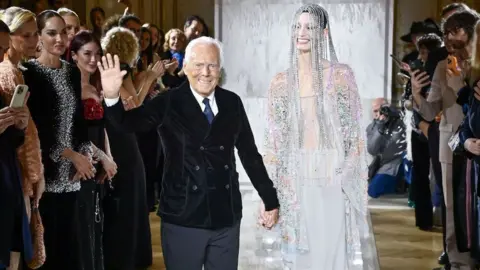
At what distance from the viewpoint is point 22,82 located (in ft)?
14.1

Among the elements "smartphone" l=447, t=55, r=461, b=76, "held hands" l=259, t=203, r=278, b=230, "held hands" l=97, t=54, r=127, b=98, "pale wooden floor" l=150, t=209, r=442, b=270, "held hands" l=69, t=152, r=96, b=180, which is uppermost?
"smartphone" l=447, t=55, r=461, b=76

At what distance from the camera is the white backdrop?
34.4 feet

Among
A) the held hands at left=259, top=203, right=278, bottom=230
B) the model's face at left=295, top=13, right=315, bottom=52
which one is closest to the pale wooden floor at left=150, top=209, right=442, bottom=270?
the held hands at left=259, top=203, right=278, bottom=230

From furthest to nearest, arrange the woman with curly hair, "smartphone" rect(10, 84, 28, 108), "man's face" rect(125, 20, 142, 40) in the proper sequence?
"man's face" rect(125, 20, 142, 40) → the woman with curly hair → "smartphone" rect(10, 84, 28, 108)

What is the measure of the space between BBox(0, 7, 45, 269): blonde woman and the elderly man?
78 centimetres

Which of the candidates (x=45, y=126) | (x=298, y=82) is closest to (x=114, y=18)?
(x=45, y=126)

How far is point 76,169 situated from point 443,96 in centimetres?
250

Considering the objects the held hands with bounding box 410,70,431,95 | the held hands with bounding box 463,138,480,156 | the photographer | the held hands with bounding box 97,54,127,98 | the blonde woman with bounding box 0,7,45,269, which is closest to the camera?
the held hands with bounding box 97,54,127,98

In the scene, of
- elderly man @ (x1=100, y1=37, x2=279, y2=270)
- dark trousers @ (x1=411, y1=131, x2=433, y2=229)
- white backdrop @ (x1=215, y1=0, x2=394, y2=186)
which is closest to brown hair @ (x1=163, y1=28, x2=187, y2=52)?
white backdrop @ (x1=215, y1=0, x2=394, y2=186)

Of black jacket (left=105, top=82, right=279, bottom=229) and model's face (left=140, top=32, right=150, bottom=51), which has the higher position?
model's face (left=140, top=32, right=150, bottom=51)

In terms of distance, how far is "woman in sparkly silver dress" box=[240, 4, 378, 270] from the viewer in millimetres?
4277

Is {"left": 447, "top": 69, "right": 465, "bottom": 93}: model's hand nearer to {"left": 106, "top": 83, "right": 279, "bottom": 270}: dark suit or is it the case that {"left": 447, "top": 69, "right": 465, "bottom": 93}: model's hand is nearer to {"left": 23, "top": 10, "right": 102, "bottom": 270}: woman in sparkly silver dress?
{"left": 106, "top": 83, "right": 279, "bottom": 270}: dark suit

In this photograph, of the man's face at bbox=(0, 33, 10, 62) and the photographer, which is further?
the photographer

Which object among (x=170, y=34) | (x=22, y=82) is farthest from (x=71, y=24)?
(x=170, y=34)
